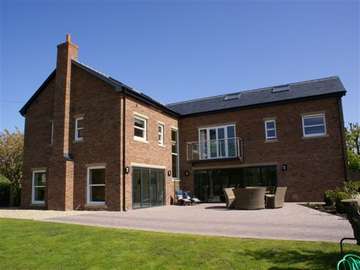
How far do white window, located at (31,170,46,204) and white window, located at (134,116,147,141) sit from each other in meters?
5.91

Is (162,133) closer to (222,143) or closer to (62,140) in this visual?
(222,143)

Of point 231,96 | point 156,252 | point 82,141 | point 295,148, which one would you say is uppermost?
point 231,96

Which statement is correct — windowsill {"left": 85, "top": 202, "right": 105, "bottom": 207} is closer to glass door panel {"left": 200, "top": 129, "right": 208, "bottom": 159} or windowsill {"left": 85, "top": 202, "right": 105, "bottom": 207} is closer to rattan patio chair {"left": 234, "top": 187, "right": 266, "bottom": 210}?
rattan patio chair {"left": 234, "top": 187, "right": 266, "bottom": 210}

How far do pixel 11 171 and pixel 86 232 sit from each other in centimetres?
1988

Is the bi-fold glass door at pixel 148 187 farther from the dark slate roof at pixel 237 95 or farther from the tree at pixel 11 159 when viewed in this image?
the tree at pixel 11 159

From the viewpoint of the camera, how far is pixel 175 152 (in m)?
22.9

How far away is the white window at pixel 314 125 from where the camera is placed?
64.2 ft

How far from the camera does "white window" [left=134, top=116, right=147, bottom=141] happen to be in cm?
1815

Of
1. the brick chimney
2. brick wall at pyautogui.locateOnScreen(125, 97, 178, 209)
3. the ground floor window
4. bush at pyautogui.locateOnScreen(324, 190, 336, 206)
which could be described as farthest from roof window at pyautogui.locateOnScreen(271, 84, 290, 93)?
the brick chimney

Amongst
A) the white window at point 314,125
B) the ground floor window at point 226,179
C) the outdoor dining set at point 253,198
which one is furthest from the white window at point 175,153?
the white window at point 314,125

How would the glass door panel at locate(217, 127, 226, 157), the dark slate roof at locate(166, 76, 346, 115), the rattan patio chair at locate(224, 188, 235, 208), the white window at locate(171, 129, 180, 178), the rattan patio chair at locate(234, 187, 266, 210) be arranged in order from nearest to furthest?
the rattan patio chair at locate(234, 187, 266, 210) → the rattan patio chair at locate(224, 188, 235, 208) → the dark slate roof at locate(166, 76, 346, 115) → the glass door panel at locate(217, 127, 226, 157) → the white window at locate(171, 129, 180, 178)

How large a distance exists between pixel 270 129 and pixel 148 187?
28.4ft

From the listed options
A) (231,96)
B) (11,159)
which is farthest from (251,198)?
(11,159)

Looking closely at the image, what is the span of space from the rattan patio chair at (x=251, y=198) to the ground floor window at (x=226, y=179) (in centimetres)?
474
